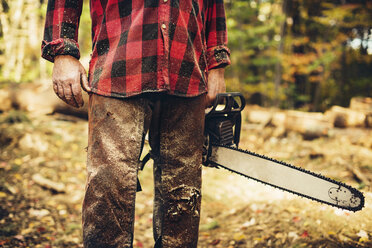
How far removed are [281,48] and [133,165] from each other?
8.83 m

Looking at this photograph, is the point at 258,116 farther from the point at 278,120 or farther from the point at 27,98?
the point at 27,98

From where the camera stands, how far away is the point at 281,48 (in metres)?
8.88

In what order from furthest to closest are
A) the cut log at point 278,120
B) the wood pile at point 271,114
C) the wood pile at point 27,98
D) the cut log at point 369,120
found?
1. the cut log at point 369,120
2. the cut log at point 278,120
3. the wood pile at point 27,98
4. the wood pile at point 271,114

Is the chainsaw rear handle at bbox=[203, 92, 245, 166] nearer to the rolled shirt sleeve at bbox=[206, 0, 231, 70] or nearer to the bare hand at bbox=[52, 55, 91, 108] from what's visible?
the rolled shirt sleeve at bbox=[206, 0, 231, 70]

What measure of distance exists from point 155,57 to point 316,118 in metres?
5.48

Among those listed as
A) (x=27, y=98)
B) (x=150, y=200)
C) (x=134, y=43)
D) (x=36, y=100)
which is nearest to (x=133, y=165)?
(x=134, y=43)

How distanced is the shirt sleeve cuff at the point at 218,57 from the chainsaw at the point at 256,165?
6.2 inches

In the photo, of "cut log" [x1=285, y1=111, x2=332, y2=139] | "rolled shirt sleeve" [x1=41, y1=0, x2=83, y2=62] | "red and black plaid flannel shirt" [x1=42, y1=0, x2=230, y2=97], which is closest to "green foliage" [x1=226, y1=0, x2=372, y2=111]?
"cut log" [x1=285, y1=111, x2=332, y2=139]

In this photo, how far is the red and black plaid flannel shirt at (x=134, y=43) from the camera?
1.09 m

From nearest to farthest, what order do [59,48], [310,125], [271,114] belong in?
1. [59,48]
2. [310,125]
3. [271,114]

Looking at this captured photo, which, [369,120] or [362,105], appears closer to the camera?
[369,120]

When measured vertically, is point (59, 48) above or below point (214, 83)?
above

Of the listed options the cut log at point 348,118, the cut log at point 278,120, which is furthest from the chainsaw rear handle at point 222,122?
the cut log at point 348,118

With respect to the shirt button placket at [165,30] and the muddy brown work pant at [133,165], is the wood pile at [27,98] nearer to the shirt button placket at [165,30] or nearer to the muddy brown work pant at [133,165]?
the muddy brown work pant at [133,165]
